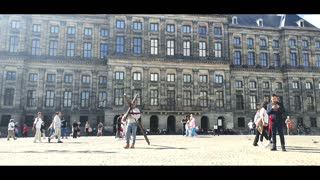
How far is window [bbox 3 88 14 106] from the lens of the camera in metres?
42.4

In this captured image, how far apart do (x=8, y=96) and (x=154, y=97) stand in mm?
21819

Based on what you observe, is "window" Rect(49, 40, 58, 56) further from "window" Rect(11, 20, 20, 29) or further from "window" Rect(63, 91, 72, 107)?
"window" Rect(63, 91, 72, 107)

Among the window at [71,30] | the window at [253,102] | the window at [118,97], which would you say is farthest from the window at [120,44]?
the window at [253,102]

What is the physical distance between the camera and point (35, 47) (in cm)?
4569

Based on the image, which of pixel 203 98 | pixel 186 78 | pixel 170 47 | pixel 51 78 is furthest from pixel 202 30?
pixel 51 78

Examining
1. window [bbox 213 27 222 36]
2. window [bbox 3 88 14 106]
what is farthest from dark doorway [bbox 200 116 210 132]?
window [bbox 3 88 14 106]

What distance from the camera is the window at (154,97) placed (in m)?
43.8

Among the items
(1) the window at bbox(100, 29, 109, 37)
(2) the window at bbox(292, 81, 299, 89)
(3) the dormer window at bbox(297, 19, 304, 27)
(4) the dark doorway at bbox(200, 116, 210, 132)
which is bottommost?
(4) the dark doorway at bbox(200, 116, 210, 132)

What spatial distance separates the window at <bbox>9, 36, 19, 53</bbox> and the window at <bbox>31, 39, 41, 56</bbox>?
2.28m

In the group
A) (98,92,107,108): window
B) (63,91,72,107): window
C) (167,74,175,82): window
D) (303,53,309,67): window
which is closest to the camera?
(63,91,72,107): window

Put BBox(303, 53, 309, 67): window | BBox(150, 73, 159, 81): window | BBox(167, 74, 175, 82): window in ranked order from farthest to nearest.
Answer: BBox(303, 53, 309, 67): window, BBox(167, 74, 175, 82): window, BBox(150, 73, 159, 81): window
